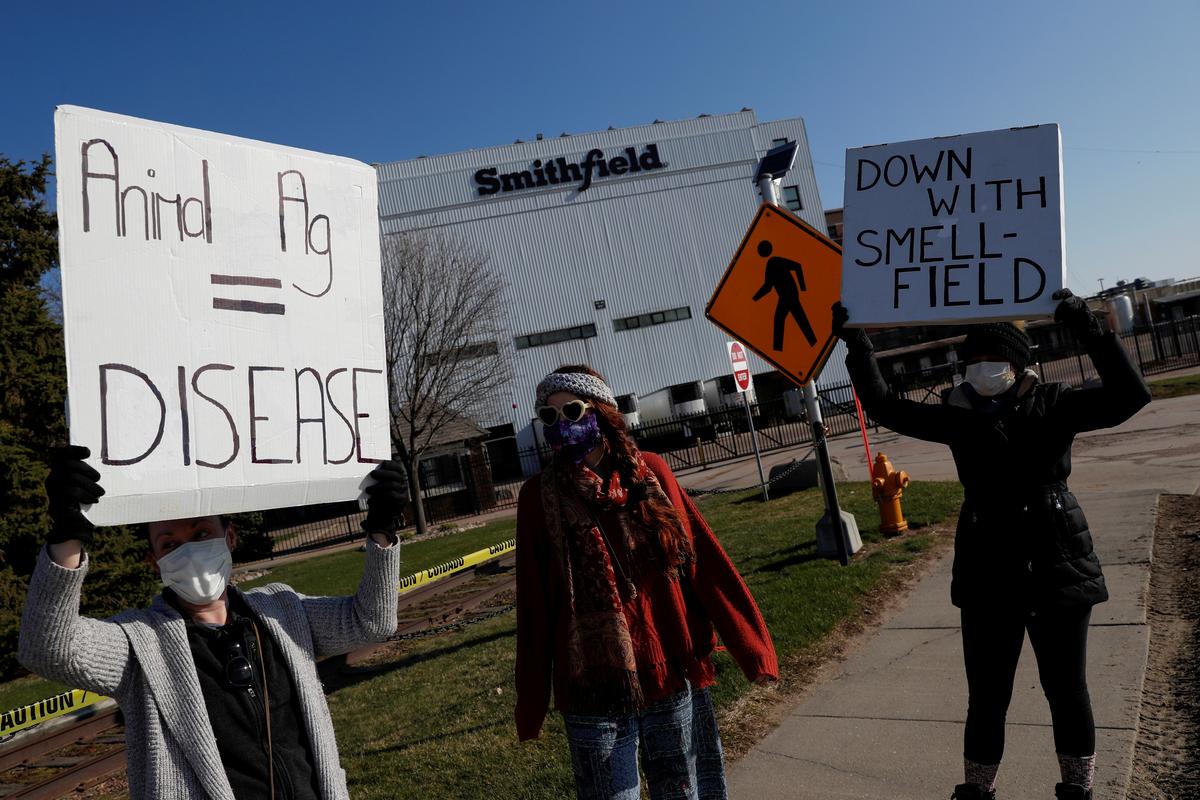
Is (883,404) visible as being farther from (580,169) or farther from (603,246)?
(580,169)

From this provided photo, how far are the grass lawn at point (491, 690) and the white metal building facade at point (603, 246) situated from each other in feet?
105

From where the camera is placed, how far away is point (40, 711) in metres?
5.09

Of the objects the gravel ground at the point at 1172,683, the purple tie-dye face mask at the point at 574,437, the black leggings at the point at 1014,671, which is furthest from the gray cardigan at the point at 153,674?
the gravel ground at the point at 1172,683

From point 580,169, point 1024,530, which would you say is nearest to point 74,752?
point 1024,530

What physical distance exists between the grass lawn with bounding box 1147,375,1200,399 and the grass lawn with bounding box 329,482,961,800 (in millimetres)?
12401

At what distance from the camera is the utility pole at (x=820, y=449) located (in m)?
8.09

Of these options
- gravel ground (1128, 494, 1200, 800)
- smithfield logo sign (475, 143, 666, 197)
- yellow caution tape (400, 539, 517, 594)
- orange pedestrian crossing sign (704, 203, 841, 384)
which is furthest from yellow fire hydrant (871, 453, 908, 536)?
smithfield logo sign (475, 143, 666, 197)

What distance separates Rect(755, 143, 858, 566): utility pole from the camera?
8.09m

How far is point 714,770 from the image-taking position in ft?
10.3

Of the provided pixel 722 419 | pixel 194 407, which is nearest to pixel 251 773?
pixel 194 407

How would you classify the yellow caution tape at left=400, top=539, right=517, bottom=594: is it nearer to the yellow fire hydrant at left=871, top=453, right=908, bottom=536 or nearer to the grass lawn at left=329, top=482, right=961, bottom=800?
the grass lawn at left=329, top=482, right=961, bottom=800

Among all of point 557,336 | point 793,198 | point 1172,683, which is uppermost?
point 793,198

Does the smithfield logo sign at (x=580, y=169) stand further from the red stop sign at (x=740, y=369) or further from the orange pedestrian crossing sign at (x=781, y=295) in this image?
the orange pedestrian crossing sign at (x=781, y=295)

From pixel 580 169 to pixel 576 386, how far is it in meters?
42.3
